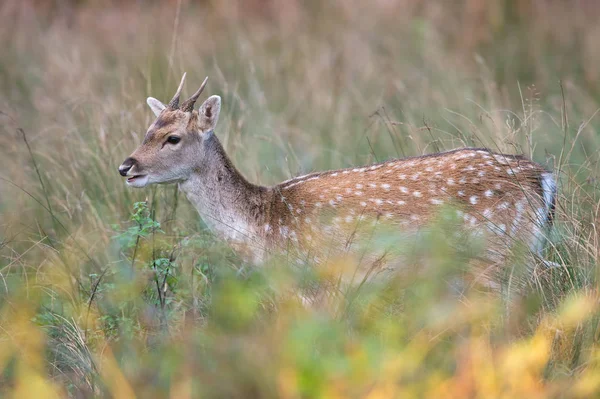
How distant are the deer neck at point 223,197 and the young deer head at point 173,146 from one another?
0.16 feet

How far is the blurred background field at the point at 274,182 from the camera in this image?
3080 mm

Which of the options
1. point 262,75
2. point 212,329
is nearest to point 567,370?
point 212,329

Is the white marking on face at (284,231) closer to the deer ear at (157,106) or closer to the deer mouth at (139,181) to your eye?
the deer mouth at (139,181)

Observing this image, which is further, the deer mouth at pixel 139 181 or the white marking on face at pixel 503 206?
the deer mouth at pixel 139 181

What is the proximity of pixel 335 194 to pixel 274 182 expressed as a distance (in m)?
1.50

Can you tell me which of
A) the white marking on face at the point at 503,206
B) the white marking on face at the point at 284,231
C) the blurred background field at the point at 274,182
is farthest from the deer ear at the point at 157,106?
the white marking on face at the point at 503,206

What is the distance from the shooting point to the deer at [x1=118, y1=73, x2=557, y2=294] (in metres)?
4.83

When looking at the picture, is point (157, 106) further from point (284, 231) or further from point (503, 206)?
point (503, 206)

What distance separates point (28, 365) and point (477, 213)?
2.21 meters

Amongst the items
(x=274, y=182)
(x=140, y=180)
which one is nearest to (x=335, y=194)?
(x=140, y=180)

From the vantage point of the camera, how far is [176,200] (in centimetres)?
566

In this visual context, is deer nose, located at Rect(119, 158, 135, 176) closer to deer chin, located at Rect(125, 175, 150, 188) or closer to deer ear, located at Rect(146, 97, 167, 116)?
deer chin, located at Rect(125, 175, 150, 188)

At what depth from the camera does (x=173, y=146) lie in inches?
209

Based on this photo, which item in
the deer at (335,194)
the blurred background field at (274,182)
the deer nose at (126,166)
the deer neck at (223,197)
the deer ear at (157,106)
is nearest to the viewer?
the blurred background field at (274,182)
